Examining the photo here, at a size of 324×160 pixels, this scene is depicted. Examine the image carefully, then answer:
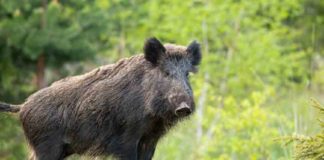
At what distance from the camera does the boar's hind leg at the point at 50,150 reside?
6902 millimetres

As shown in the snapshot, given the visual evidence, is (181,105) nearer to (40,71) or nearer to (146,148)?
(146,148)

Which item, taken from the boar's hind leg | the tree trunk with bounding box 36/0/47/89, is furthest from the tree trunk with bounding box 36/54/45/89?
the boar's hind leg

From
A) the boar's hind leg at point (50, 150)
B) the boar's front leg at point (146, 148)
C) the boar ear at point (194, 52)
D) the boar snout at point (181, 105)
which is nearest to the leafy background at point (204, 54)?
the boar ear at point (194, 52)

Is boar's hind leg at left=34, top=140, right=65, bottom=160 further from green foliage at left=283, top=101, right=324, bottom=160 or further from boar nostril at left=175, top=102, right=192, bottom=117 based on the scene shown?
green foliage at left=283, top=101, right=324, bottom=160

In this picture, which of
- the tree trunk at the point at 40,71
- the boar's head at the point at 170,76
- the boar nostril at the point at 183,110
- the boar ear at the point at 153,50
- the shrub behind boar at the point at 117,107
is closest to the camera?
the boar nostril at the point at 183,110

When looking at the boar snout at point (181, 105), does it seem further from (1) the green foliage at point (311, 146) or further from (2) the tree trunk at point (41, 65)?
(2) the tree trunk at point (41, 65)

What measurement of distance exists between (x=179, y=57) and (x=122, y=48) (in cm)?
1311

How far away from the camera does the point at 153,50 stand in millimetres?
6707

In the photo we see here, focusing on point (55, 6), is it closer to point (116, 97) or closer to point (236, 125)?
point (236, 125)

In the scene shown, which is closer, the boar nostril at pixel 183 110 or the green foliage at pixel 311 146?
the green foliage at pixel 311 146

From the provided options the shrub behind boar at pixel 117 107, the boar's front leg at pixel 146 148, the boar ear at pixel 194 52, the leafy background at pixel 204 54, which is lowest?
the leafy background at pixel 204 54

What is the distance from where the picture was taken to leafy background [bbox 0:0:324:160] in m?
13.1

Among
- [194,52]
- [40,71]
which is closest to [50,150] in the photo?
[194,52]

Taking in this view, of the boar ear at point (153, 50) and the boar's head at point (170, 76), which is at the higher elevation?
the boar ear at point (153, 50)
